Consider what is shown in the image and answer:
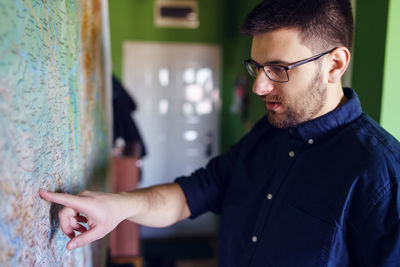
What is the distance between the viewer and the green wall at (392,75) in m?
1.33

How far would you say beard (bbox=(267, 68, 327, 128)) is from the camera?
970 millimetres

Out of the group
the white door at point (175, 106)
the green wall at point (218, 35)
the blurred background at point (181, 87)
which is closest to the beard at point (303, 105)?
the green wall at point (218, 35)

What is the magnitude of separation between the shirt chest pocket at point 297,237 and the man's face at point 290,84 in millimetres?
274

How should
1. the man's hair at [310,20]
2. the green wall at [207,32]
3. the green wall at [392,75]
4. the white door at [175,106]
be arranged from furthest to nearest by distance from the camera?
the white door at [175,106]
the green wall at [207,32]
the green wall at [392,75]
the man's hair at [310,20]

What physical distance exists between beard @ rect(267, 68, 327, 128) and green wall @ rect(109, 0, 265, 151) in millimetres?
2466

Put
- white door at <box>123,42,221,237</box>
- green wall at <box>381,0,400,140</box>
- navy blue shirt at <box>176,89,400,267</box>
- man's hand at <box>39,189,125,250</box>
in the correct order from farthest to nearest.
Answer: white door at <box>123,42,221,237</box> → green wall at <box>381,0,400,140</box> → navy blue shirt at <box>176,89,400,267</box> → man's hand at <box>39,189,125,250</box>

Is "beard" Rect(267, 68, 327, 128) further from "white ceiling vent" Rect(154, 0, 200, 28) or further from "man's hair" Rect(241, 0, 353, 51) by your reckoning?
"white ceiling vent" Rect(154, 0, 200, 28)

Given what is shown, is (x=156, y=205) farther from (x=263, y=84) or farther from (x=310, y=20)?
(x=310, y=20)

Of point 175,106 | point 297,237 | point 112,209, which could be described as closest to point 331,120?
point 297,237

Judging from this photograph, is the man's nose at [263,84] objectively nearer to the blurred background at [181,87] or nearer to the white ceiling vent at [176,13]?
the blurred background at [181,87]

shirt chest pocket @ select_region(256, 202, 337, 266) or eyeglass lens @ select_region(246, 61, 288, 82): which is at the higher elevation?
eyeglass lens @ select_region(246, 61, 288, 82)

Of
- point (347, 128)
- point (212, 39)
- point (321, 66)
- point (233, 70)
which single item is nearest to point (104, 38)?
point (321, 66)

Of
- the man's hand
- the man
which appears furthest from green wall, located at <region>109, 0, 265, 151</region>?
the man's hand

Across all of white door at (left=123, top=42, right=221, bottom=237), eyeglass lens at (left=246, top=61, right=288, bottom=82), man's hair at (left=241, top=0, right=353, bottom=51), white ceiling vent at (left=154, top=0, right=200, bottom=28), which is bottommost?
white door at (left=123, top=42, right=221, bottom=237)
